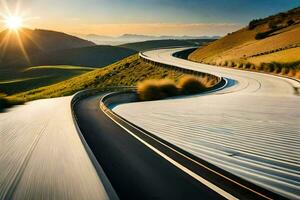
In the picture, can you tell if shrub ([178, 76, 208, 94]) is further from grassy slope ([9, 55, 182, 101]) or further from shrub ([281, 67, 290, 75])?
→ grassy slope ([9, 55, 182, 101])

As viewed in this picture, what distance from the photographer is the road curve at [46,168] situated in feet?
23.3

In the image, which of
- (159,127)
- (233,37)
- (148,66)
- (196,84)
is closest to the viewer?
(159,127)

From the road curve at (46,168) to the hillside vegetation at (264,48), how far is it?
1349 inches

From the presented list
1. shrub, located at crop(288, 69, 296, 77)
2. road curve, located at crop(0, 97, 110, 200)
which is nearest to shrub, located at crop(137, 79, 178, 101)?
shrub, located at crop(288, 69, 296, 77)

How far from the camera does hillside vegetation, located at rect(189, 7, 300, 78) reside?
54.0m

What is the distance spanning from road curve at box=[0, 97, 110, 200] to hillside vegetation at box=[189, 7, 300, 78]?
34264 millimetres

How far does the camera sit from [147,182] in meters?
9.41

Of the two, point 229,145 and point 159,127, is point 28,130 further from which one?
point 229,145

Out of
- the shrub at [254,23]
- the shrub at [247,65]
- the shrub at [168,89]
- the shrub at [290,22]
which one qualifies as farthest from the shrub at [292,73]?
the shrub at [254,23]

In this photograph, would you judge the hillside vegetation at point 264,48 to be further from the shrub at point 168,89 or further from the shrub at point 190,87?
the shrub at point 168,89

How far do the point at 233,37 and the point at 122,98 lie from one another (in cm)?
6841

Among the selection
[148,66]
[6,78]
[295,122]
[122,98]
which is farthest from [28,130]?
[6,78]

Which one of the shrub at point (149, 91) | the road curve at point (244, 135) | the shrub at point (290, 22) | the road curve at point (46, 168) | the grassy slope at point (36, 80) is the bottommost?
the grassy slope at point (36, 80)

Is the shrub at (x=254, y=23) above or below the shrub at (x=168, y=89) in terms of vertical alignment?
above
